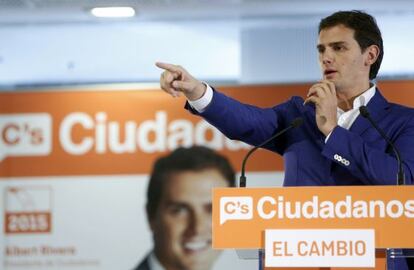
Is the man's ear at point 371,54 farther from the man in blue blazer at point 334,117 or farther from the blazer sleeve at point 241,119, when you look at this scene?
the blazer sleeve at point 241,119

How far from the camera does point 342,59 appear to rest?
2.58 metres

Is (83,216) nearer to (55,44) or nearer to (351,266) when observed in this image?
(55,44)

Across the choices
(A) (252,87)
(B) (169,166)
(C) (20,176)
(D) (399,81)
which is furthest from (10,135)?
(D) (399,81)

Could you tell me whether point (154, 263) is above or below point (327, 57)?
below

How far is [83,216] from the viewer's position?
583cm

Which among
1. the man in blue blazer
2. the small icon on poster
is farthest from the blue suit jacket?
the small icon on poster

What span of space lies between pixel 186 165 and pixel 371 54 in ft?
10.2

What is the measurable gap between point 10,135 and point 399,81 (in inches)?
92.1

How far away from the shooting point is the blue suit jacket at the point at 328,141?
2.30 metres

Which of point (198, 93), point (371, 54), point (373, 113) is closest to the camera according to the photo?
point (198, 93)

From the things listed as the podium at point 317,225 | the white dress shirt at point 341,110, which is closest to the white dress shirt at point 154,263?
the white dress shirt at point 341,110

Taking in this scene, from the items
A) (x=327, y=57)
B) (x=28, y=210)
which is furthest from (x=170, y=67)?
(x=28, y=210)

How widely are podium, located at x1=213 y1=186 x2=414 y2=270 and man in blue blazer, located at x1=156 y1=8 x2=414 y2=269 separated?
0.87 ft

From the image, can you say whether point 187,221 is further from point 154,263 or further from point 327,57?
point 327,57
